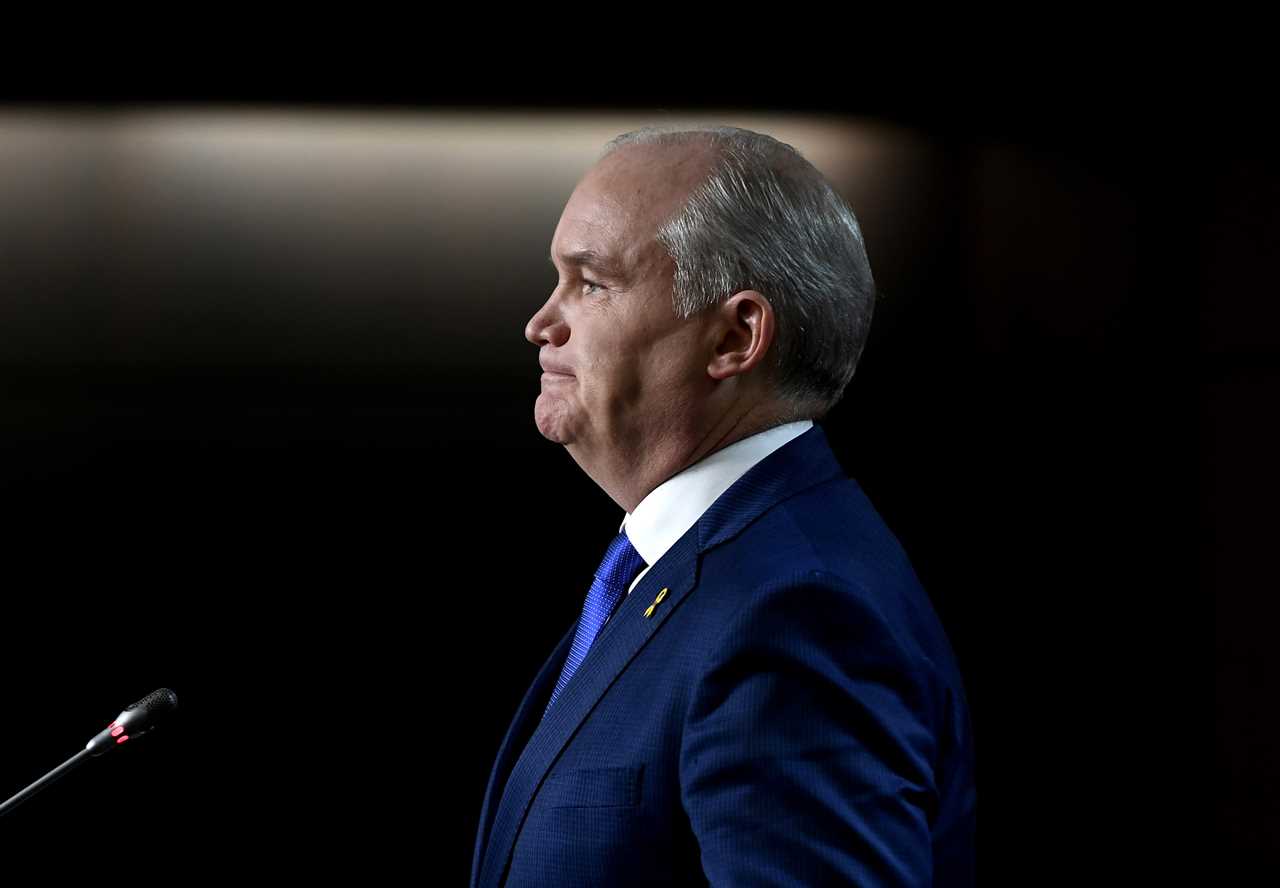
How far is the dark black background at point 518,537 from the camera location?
254 cm

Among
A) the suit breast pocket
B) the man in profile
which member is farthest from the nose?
the suit breast pocket

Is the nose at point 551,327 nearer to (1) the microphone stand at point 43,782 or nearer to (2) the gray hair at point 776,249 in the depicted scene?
(2) the gray hair at point 776,249

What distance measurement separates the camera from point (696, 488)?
3.58 ft

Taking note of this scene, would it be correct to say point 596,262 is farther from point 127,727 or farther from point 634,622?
point 127,727

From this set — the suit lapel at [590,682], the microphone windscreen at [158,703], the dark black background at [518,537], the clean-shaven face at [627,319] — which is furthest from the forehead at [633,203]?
the dark black background at [518,537]

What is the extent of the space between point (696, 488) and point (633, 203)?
256mm

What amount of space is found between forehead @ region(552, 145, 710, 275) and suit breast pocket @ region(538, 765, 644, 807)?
0.43m

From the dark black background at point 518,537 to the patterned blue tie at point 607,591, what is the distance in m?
1.40

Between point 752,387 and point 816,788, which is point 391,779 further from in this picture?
point 816,788

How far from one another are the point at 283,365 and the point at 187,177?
→ 1.43ft

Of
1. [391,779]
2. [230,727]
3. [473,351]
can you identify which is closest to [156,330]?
[473,351]

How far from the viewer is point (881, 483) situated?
8.56 feet

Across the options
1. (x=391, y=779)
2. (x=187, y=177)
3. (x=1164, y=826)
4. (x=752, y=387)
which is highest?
(x=187, y=177)

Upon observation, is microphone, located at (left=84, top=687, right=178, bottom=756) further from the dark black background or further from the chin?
the dark black background
